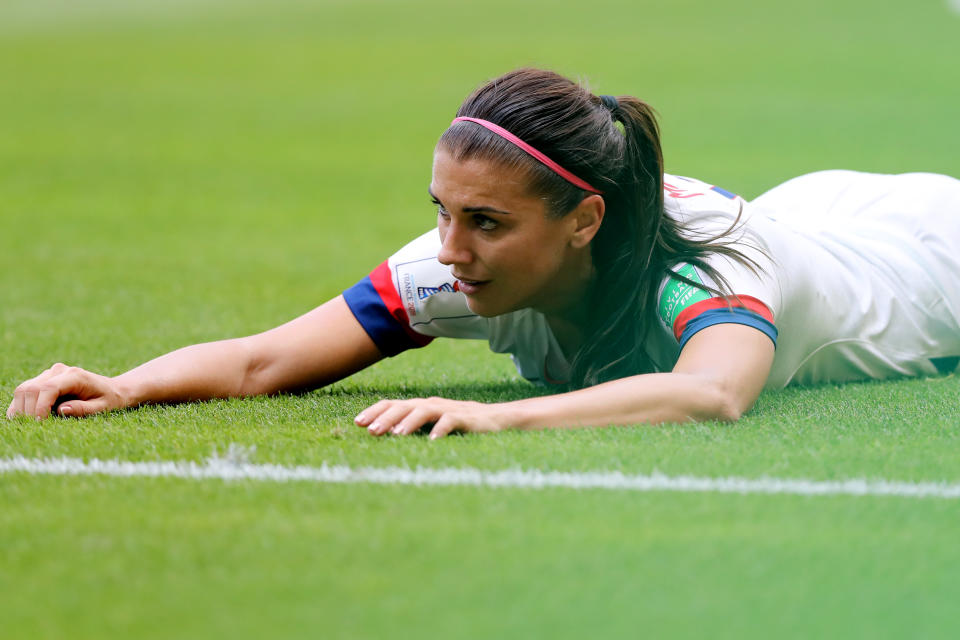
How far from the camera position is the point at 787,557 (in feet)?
7.40

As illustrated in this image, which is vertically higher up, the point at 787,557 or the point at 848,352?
the point at 787,557

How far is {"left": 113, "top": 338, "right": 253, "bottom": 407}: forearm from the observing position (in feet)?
11.5

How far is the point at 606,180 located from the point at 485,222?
1.25 feet

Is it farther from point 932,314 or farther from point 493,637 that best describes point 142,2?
point 493,637

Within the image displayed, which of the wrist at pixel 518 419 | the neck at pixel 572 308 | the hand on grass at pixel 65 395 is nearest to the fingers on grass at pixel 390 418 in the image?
the wrist at pixel 518 419

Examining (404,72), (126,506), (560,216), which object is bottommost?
(404,72)

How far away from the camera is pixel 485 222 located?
128 inches

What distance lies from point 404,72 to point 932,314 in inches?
598

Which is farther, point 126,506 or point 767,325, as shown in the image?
point 767,325

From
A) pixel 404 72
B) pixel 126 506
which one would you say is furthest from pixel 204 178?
pixel 126 506

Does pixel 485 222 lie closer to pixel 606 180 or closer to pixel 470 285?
pixel 470 285

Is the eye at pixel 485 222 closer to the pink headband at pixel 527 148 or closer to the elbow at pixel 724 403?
the pink headband at pixel 527 148

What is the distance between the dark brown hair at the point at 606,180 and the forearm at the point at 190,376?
0.94 metres

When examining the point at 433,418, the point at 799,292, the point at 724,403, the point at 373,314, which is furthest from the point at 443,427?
the point at 799,292
